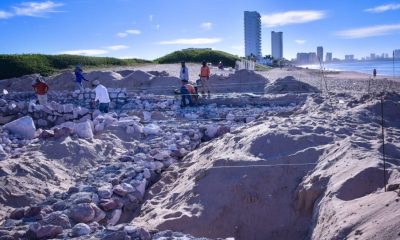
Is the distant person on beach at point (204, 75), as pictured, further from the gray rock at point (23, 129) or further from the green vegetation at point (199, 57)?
A: the green vegetation at point (199, 57)

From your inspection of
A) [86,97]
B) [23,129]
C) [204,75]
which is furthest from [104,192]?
[86,97]

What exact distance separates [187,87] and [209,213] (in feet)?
30.2

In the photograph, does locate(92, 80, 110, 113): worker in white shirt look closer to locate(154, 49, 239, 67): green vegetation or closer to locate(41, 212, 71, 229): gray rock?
locate(41, 212, 71, 229): gray rock

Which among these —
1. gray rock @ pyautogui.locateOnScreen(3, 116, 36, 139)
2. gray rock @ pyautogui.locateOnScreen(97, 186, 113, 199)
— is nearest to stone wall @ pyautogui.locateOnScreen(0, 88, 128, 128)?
gray rock @ pyautogui.locateOnScreen(3, 116, 36, 139)

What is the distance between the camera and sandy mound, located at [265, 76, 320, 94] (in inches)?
637

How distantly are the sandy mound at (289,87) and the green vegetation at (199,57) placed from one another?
2161 cm

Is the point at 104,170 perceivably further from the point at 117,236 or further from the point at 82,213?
the point at 117,236

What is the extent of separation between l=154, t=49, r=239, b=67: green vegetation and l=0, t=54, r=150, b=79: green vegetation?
22.9 feet

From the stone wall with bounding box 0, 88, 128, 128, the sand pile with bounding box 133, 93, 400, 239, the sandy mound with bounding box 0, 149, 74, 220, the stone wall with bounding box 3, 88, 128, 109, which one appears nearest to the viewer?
the sand pile with bounding box 133, 93, 400, 239

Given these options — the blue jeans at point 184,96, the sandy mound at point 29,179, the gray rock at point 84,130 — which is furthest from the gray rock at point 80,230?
the blue jeans at point 184,96

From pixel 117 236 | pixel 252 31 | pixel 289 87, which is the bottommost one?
pixel 117 236

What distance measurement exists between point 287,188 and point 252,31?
51813 millimetres

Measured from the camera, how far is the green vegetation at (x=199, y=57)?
38.6 m

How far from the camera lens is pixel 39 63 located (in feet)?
94.9
